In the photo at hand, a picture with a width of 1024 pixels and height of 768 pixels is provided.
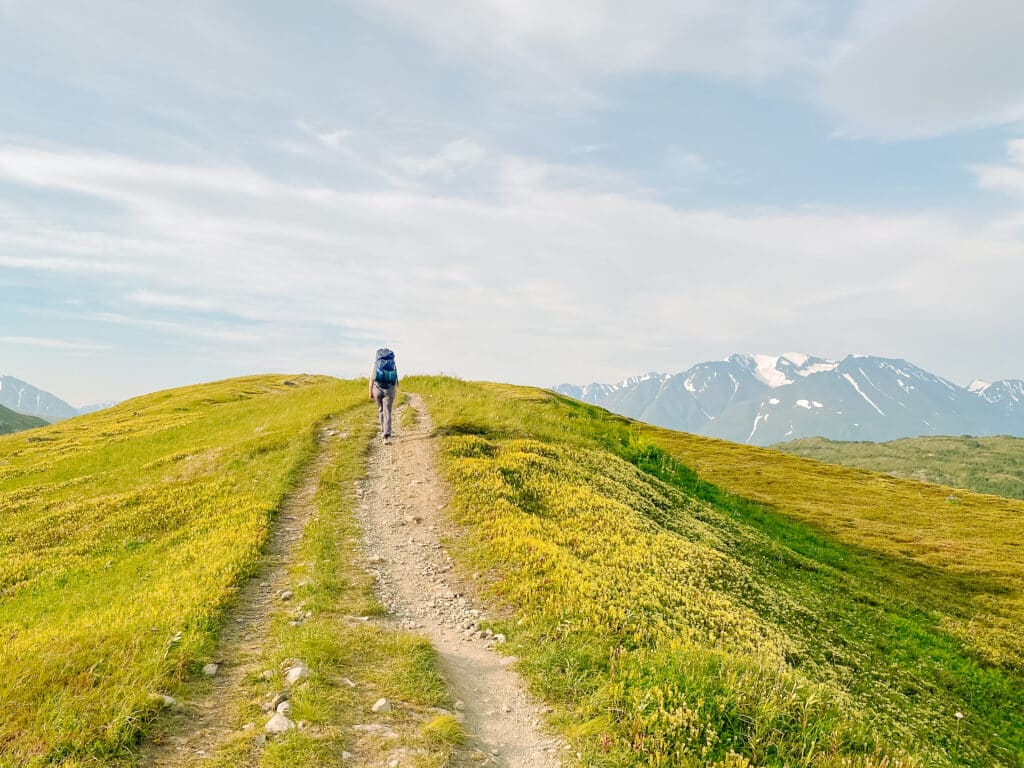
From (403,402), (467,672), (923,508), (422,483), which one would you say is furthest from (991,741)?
(923,508)

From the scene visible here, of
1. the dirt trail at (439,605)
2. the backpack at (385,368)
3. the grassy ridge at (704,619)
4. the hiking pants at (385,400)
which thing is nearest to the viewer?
the dirt trail at (439,605)

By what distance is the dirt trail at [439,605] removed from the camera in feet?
28.4

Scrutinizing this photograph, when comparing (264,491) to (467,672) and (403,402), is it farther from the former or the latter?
(403,402)

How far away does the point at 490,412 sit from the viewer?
1344 inches

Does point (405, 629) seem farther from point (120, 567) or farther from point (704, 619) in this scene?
point (120, 567)

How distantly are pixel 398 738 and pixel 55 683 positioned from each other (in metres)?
5.67

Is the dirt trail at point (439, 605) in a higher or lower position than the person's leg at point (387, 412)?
lower

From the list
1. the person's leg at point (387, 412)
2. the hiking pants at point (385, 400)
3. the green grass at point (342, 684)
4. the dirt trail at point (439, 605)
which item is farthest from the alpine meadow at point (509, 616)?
the hiking pants at point (385, 400)

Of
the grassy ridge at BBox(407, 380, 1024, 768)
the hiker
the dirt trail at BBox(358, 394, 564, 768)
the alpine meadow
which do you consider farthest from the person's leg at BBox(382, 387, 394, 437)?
the grassy ridge at BBox(407, 380, 1024, 768)

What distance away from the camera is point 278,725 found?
8203 millimetres

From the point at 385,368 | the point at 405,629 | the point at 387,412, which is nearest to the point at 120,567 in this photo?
the point at 405,629

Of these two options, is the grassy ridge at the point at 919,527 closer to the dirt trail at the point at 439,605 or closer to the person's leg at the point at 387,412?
the person's leg at the point at 387,412

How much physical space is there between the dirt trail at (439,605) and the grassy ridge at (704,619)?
65 cm

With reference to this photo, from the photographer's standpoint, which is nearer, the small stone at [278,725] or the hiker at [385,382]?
the small stone at [278,725]
